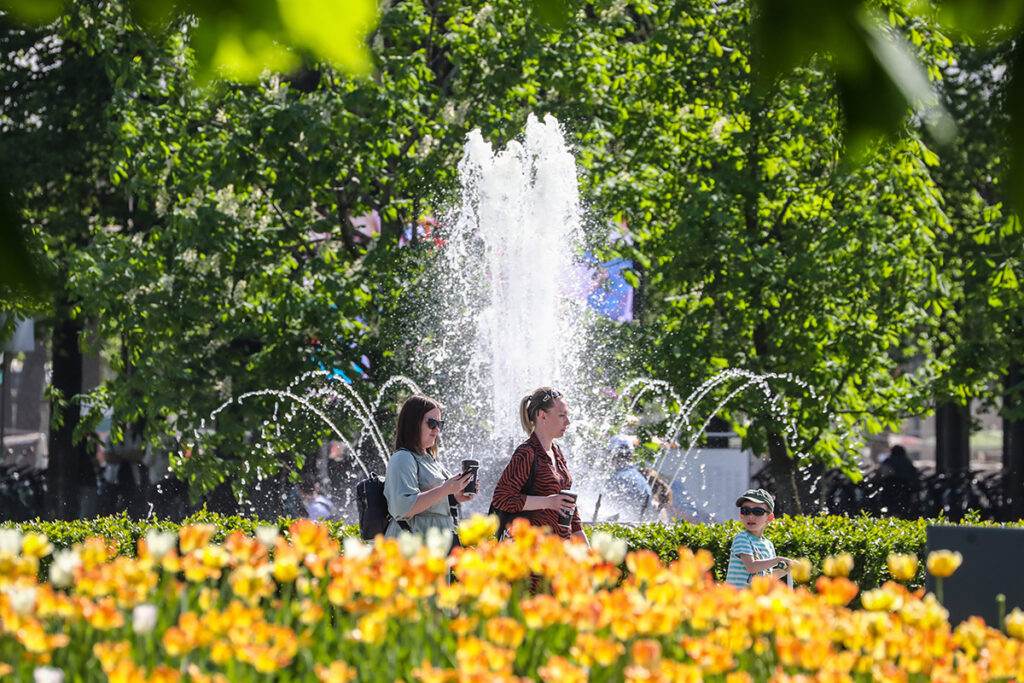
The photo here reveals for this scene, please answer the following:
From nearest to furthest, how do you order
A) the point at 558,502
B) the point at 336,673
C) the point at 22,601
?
1. the point at 336,673
2. the point at 22,601
3. the point at 558,502

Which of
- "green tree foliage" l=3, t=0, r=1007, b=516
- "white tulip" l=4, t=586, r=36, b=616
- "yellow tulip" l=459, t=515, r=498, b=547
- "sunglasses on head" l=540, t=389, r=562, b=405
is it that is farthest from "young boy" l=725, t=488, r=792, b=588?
"green tree foliage" l=3, t=0, r=1007, b=516

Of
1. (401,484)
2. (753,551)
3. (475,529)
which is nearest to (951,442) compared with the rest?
(753,551)

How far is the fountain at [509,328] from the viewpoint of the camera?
1255 cm

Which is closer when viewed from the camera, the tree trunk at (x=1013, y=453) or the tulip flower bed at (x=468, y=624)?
the tulip flower bed at (x=468, y=624)

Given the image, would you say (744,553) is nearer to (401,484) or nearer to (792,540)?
(401,484)

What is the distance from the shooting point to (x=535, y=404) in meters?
6.19

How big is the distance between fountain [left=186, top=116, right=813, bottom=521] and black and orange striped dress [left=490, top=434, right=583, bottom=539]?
5.94 m

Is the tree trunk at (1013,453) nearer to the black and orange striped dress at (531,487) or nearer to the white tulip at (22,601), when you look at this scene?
the black and orange striped dress at (531,487)

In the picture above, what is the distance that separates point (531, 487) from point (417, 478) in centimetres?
57

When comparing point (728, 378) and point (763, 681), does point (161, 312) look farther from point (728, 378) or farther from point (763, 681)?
point (763, 681)

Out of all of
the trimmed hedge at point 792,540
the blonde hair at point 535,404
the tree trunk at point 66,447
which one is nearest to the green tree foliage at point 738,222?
the trimmed hedge at point 792,540

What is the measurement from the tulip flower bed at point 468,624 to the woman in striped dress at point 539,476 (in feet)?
7.46

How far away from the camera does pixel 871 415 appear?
14.0 m

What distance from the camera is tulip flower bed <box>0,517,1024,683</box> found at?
3074 mm
